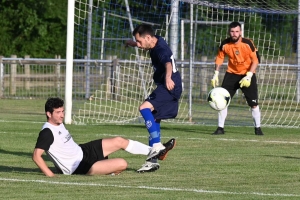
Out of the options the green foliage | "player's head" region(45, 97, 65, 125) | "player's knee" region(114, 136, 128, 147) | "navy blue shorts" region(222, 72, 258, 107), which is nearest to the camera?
"player's head" region(45, 97, 65, 125)

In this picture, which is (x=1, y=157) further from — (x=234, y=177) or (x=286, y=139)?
(x=286, y=139)

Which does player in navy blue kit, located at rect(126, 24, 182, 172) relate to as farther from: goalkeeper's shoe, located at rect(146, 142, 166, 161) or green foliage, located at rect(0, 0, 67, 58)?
green foliage, located at rect(0, 0, 67, 58)

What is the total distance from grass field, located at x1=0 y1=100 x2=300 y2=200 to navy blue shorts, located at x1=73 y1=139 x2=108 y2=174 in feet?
0.35

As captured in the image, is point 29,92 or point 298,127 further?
point 29,92

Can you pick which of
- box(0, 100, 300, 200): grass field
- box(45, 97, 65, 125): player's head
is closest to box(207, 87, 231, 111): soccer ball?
box(0, 100, 300, 200): grass field

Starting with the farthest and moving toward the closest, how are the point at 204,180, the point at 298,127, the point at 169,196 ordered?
1. the point at 298,127
2. the point at 204,180
3. the point at 169,196

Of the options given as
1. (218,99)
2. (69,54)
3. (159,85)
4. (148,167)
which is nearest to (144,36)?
(159,85)

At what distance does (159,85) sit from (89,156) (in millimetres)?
1583

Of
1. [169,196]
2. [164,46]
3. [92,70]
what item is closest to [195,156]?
[164,46]

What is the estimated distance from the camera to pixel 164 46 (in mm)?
10828

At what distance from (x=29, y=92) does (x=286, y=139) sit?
14896mm

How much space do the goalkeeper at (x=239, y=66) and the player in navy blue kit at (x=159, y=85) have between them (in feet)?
15.2

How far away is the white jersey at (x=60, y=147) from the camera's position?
381 inches

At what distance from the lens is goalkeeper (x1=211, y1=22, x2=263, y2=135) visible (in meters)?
15.5
